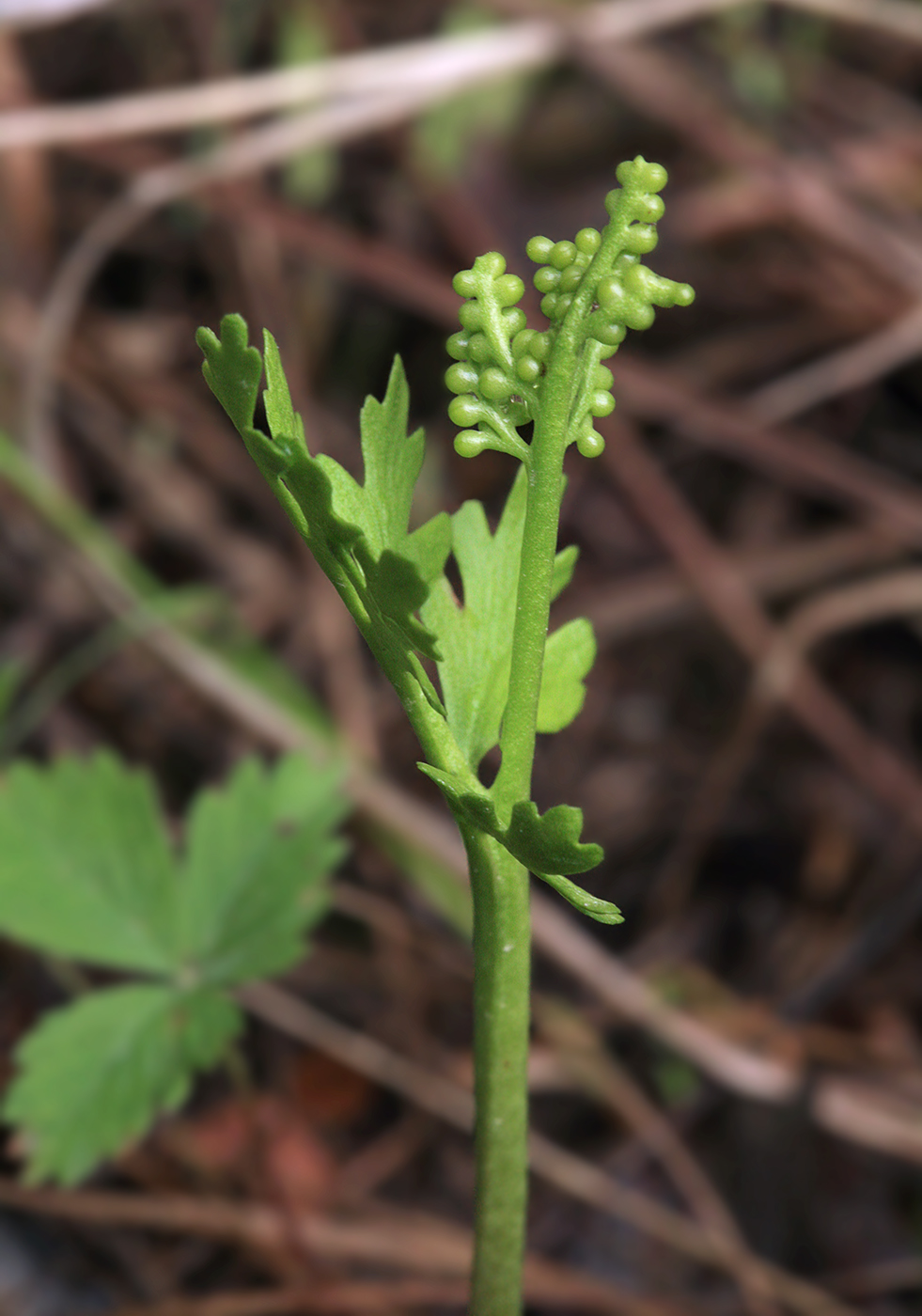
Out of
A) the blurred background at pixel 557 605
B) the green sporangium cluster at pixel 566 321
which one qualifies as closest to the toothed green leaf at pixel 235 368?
the green sporangium cluster at pixel 566 321

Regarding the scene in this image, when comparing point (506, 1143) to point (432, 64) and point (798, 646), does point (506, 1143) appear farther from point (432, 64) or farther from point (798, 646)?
point (432, 64)

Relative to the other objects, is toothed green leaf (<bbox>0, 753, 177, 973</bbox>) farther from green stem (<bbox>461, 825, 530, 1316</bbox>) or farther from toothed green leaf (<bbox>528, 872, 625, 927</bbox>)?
toothed green leaf (<bbox>528, 872, 625, 927</bbox>)

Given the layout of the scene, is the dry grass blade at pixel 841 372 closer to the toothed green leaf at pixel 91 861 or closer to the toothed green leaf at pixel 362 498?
the toothed green leaf at pixel 91 861

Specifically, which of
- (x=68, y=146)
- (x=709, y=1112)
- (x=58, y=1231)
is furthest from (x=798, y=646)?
(x=68, y=146)

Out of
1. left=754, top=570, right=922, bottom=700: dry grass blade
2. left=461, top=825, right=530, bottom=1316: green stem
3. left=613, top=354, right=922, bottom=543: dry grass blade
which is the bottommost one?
left=461, top=825, right=530, bottom=1316: green stem

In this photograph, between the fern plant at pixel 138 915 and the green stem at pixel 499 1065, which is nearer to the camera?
the green stem at pixel 499 1065

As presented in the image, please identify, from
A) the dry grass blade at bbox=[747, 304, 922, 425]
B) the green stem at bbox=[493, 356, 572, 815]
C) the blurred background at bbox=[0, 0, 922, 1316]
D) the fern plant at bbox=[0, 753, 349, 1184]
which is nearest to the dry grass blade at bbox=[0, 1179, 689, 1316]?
the blurred background at bbox=[0, 0, 922, 1316]

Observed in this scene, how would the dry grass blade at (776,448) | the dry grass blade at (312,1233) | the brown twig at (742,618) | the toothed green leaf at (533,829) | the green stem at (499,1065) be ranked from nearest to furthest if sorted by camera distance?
the toothed green leaf at (533,829)
the green stem at (499,1065)
the dry grass blade at (312,1233)
the brown twig at (742,618)
the dry grass blade at (776,448)
